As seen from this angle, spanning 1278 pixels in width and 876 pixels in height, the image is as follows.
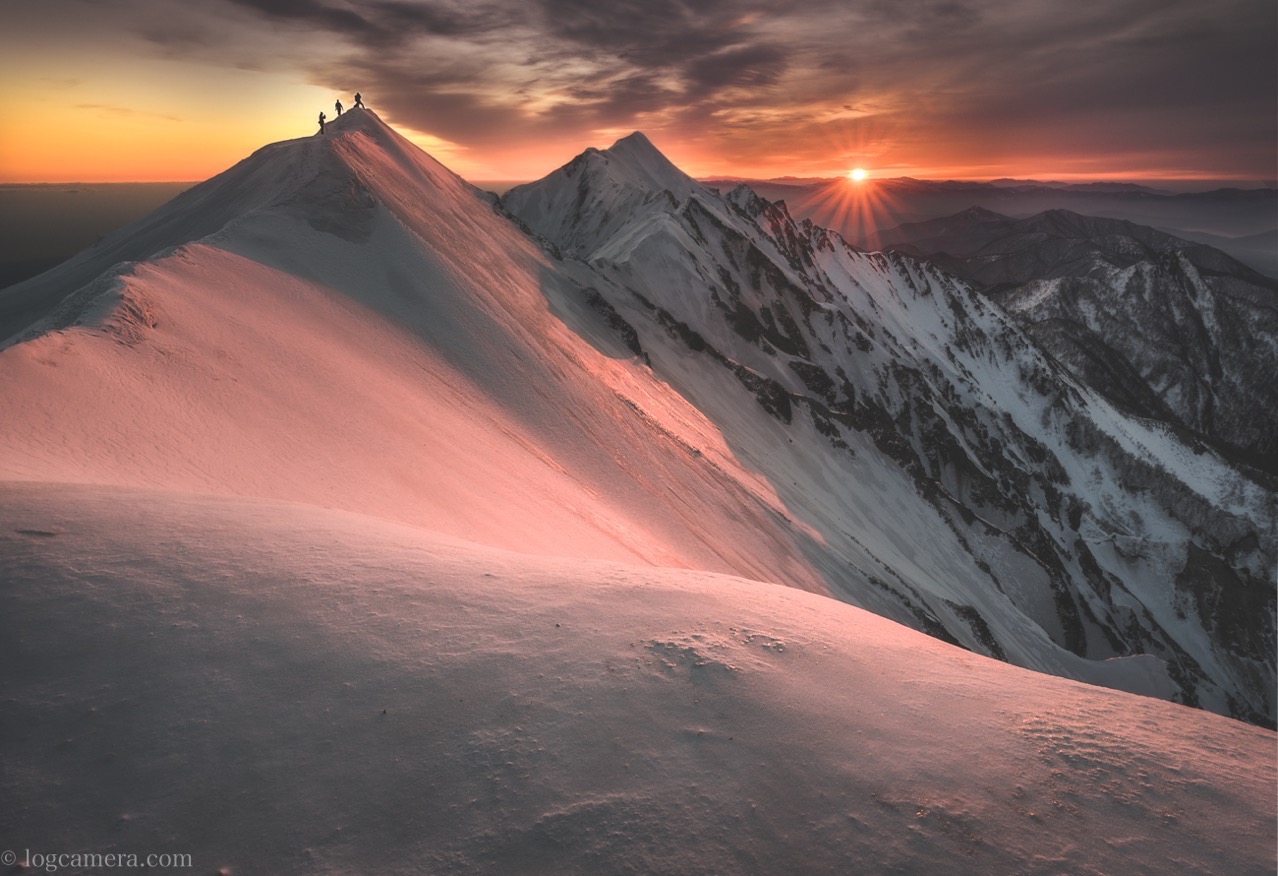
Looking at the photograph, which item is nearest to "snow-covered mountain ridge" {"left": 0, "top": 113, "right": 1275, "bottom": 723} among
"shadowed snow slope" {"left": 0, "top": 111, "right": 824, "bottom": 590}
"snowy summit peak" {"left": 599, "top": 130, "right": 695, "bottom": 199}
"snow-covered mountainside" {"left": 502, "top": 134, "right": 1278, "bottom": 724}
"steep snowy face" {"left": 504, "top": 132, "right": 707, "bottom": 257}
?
"shadowed snow slope" {"left": 0, "top": 111, "right": 824, "bottom": 590}

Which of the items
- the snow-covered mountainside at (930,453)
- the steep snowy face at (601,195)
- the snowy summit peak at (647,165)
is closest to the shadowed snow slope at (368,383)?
the snow-covered mountainside at (930,453)

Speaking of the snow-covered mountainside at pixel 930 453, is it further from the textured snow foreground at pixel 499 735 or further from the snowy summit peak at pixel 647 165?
the textured snow foreground at pixel 499 735

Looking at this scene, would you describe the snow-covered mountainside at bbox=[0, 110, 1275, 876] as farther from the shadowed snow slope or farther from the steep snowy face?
the steep snowy face

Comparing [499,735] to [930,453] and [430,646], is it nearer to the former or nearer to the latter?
[430,646]

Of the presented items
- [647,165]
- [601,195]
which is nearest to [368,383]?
[601,195]

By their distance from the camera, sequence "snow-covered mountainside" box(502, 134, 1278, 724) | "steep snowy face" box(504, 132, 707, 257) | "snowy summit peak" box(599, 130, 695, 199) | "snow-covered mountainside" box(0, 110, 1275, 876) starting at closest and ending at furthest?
"snow-covered mountainside" box(0, 110, 1275, 876), "snow-covered mountainside" box(502, 134, 1278, 724), "steep snowy face" box(504, 132, 707, 257), "snowy summit peak" box(599, 130, 695, 199)

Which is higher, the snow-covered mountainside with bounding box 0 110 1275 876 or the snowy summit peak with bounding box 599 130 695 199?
the snowy summit peak with bounding box 599 130 695 199
